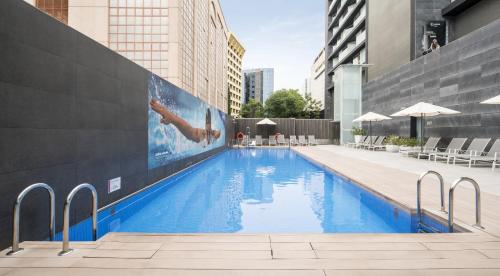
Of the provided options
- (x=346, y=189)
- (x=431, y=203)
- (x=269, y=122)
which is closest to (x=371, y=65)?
(x=269, y=122)

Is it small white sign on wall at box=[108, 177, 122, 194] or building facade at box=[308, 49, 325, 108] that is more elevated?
building facade at box=[308, 49, 325, 108]

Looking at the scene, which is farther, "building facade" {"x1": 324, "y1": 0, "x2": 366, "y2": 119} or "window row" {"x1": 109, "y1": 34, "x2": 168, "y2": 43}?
"window row" {"x1": 109, "y1": 34, "x2": 168, "y2": 43}

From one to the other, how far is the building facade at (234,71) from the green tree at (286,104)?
96.8 ft

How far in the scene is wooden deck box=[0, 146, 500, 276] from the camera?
2.28 metres

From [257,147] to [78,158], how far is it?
19088 millimetres

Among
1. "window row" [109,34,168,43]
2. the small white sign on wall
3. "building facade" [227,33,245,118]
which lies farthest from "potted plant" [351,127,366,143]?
"building facade" [227,33,245,118]

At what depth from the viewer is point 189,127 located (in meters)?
9.99

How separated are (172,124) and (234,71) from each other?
83718 millimetres

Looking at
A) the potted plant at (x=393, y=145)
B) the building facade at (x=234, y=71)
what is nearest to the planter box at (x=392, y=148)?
the potted plant at (x=393, y=145)

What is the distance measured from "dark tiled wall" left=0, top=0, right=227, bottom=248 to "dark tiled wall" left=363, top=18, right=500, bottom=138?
1181 cm

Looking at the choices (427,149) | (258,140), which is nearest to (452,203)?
(427,149)

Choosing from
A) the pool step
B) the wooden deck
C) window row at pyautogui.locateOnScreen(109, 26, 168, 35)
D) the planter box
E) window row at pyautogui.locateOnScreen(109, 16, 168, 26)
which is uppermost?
window row at pyautogui.locateOnScreen(109, 16, 168, 26)

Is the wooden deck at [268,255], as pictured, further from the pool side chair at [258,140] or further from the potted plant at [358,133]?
the pool side chair at [258,140]

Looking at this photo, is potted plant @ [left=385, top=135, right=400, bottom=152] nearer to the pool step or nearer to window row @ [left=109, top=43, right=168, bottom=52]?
the pool step
